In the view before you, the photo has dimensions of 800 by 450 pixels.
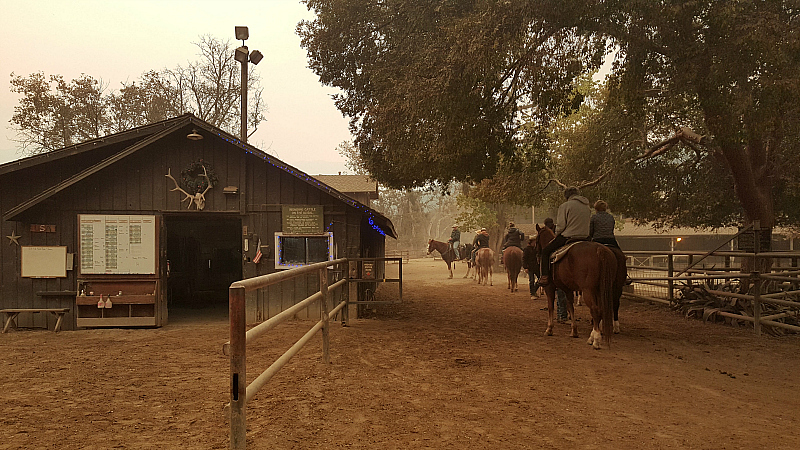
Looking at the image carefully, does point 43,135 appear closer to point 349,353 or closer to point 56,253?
point 56,253

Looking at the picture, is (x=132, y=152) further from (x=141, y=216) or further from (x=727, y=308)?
(x=727, y=308)

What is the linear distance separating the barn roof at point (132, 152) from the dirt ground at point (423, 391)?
9.26 ft

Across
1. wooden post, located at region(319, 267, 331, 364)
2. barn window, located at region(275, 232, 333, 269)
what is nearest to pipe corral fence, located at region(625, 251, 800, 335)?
barn window, located at region(275, 232, 333, 269)

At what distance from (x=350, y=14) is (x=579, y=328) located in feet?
30.5

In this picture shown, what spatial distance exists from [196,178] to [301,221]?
8.23 ft

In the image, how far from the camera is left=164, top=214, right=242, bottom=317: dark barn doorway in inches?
718

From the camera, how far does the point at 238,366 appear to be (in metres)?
2.96

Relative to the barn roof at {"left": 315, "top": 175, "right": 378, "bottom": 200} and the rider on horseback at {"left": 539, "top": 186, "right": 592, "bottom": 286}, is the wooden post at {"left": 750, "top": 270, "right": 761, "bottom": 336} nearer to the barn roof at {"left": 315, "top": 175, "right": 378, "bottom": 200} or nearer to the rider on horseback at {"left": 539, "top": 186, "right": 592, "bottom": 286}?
the rider on horseback at {"left": 539, "top": 186, "right": 592, "bottom": 286}

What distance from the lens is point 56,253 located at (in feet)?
35.2

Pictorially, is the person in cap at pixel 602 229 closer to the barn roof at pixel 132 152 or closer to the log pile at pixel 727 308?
the log pile at pixel 727 308

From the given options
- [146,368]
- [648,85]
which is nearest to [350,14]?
[648,85]

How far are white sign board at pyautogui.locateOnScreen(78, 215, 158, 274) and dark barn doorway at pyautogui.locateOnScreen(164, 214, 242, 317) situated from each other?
6.35 m

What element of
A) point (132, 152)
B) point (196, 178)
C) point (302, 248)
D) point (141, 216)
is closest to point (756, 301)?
point (302, 248)

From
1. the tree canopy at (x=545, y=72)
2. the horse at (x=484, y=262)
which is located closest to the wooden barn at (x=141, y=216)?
the tree canopy at (x=545, y=72)
